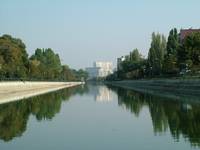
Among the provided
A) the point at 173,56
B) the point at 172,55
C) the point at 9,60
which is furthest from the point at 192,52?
the point at 9,60

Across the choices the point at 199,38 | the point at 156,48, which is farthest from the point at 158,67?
the point at 199,38

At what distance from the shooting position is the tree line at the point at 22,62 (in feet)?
257

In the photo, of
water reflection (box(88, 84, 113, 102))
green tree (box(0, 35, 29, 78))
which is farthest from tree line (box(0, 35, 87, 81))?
water reflection (box(88, 84, 113, 102))

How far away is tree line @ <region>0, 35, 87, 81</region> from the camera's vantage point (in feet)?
257

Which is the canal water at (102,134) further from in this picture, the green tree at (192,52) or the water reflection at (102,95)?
the green tree at (192,52)

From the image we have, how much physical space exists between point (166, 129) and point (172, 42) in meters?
60.7

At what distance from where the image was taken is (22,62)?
92312mm

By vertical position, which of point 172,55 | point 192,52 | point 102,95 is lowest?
point 102,95

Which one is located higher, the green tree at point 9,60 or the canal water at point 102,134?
the green tree at point 9,60

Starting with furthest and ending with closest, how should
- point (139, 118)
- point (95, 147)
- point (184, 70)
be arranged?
point (184, 70), point (139, 118), point (95, 147)

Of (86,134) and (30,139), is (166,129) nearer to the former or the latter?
(86,134)

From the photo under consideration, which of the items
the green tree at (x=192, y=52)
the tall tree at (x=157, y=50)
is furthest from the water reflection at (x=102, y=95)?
the green tree at (x=192, y=52)

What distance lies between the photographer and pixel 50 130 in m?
19.6

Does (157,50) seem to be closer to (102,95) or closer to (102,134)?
(102,95)
